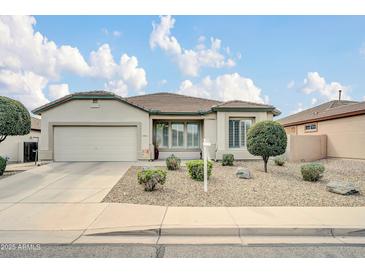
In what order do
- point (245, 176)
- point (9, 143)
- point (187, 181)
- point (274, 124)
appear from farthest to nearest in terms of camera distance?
point (9, 143)
point (274, 124)
point (245, 176)
point (187, 181)

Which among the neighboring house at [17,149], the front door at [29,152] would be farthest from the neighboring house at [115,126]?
the front door at [29,152]

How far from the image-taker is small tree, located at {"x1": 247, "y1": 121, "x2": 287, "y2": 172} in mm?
9734

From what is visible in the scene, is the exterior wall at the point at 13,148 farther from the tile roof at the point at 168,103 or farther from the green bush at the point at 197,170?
the green bush at the point at 197,170

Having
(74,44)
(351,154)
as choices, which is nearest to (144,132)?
(74,44)

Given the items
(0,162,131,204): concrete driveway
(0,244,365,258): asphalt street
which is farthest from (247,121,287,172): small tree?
(0,162,131,204): concrete driveway

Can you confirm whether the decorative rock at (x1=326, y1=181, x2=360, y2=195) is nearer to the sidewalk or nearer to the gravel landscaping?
the gravel landscaping

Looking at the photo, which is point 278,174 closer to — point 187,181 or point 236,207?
point 187,181

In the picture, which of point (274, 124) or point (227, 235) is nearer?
point (227, 235)

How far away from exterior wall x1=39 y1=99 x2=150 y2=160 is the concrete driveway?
3.42m

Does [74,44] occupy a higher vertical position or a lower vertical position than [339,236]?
higher

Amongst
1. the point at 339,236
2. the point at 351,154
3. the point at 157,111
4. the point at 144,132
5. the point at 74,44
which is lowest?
the point at 339,236

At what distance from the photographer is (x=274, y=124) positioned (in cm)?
998

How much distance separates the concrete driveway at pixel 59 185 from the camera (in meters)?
6.57

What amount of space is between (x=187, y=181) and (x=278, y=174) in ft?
14.6
